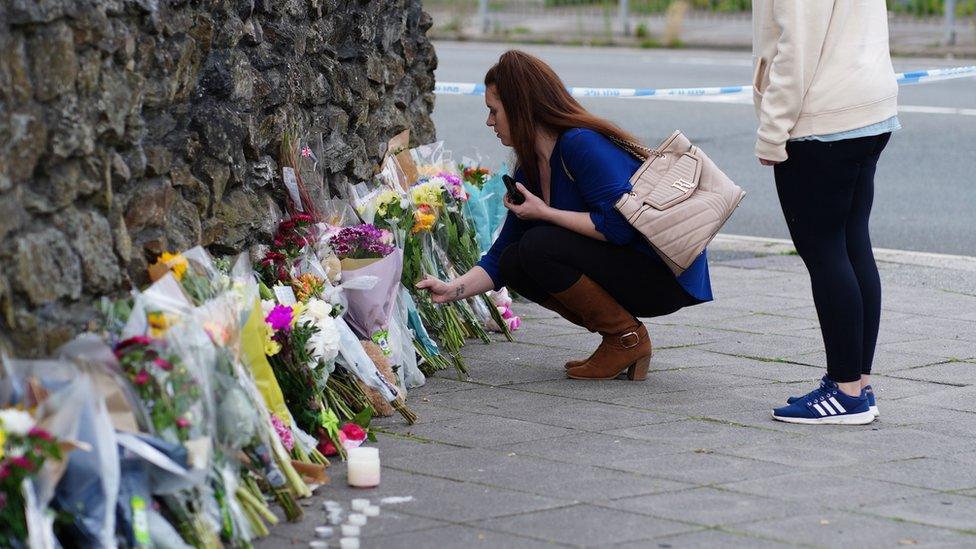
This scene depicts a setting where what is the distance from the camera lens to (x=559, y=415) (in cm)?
469

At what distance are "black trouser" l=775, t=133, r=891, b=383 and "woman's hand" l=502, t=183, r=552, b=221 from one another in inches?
34.4

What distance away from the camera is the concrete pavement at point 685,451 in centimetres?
358

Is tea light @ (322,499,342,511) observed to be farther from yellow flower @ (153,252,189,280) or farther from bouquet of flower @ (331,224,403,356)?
bouquet of flower @ (331,224,403,356)

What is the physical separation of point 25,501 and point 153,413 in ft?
1.25

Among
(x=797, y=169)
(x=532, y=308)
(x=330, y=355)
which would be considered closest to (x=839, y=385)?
(x=797, y=169)

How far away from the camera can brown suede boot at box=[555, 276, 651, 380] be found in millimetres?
5141

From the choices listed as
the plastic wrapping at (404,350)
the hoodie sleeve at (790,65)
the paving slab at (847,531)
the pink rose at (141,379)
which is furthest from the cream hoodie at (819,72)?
the pink rose at (141,379)

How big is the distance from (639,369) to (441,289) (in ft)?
2.50

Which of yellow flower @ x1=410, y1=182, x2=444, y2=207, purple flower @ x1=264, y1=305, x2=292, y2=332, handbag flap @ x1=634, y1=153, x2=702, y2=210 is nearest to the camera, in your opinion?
purple flower @ x1=264, y1=305, x2=292, y2=332

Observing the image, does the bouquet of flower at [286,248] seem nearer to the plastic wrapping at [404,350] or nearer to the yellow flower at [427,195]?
the plastic wrapping at [404,350]

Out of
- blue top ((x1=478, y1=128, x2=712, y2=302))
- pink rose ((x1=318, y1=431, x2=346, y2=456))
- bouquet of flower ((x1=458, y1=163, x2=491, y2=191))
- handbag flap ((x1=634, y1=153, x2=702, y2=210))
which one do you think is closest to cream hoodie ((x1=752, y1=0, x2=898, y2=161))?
handbag flap ((x1=634, y1=153, x2=702, y2=210))

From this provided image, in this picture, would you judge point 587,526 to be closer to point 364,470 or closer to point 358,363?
point 364,470

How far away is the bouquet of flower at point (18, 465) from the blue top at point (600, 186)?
2379mm

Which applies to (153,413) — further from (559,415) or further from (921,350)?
(921,350)
